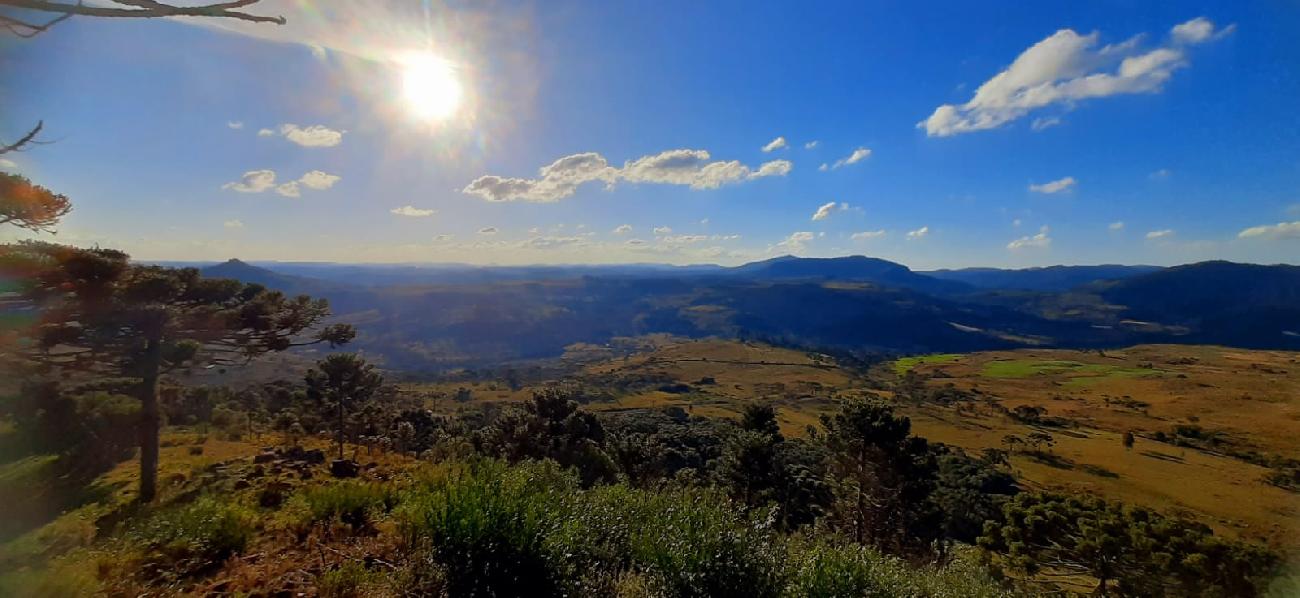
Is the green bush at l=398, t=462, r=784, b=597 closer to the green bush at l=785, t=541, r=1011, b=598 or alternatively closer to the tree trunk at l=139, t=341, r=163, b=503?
the green bush at l=785, t=541, r=1011, b=598

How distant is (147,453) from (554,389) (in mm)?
18495

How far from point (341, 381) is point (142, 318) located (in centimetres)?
1267

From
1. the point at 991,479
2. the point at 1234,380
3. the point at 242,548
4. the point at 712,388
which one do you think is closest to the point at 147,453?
the point at 242,548

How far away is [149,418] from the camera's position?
16.1 meters

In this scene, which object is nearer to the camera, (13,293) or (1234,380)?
(13,293)

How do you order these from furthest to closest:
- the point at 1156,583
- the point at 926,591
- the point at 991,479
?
the point at 991,479, the point at 1156,583, the point at 926,591

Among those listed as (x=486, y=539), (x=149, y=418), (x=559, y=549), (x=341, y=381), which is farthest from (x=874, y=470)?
(x=149, y=418)

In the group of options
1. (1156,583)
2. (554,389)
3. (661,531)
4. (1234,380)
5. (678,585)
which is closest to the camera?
(678,585)

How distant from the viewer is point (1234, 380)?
11881cm

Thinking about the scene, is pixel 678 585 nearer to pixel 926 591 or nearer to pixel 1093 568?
pixel 926 591

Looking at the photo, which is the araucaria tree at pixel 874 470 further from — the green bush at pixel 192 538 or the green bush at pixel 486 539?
the green bush at pixel 192 538

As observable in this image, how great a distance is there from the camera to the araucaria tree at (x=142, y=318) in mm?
14125

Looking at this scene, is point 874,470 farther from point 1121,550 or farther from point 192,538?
point 192,538

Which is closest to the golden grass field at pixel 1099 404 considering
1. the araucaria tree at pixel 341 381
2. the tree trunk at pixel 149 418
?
the araucaria tree at pixel 341 381
